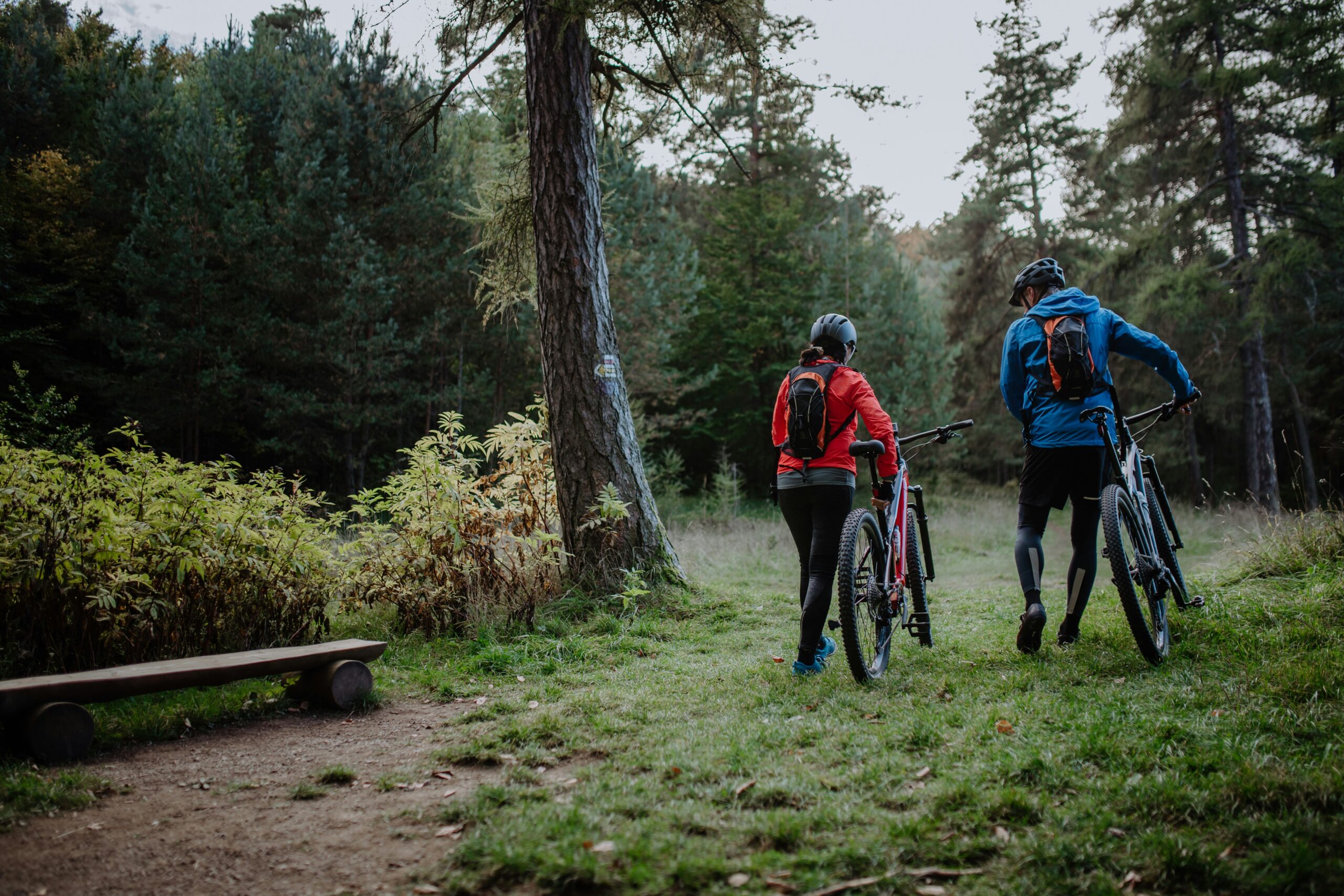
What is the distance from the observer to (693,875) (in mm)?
2047

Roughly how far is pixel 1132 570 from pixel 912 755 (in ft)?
5.97

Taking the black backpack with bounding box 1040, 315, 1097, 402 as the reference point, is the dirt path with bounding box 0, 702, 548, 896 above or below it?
below

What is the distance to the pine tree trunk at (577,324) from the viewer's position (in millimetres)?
6438

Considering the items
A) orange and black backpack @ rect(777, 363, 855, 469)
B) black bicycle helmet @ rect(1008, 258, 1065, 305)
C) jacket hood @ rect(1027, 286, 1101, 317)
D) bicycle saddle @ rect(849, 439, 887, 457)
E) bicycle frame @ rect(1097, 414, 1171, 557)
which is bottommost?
bicycle frame @ rect(1097, 414, 1171, 557)

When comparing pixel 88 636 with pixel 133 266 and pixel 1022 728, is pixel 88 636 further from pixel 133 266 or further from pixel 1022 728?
pixel 133 266

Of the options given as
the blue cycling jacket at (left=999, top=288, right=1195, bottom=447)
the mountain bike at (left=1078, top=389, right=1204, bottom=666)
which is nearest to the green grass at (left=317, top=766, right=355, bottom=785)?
the mountain bike at (left=1078, top=389, right=1204, bottom=666)

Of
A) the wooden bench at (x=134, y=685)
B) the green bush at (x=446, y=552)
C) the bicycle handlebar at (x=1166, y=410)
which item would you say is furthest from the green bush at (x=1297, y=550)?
the wooden bench at (x=134, y=685)

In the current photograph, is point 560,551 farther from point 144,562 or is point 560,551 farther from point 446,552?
point 144,562

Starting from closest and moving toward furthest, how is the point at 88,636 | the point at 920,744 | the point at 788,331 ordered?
the point at 920,744 < the point at 88,636 < the point at 788,331

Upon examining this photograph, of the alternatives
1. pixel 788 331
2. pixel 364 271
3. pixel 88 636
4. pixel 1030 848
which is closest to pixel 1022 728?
pixel 1030 848

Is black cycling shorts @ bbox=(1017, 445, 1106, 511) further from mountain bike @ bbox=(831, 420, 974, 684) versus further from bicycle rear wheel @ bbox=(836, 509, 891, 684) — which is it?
bicycle rear wheel @ bbox=(836, 509, 891, 684)

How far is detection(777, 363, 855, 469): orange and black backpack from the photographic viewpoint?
13.7 ft

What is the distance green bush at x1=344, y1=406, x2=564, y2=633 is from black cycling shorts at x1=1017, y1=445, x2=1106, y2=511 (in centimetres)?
318

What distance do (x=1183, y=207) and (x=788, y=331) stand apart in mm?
9555
